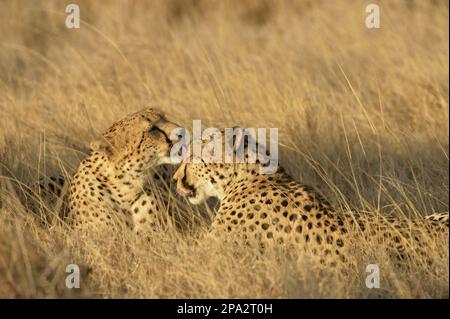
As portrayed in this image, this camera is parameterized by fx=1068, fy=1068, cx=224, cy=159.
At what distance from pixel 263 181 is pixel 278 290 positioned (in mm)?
1174

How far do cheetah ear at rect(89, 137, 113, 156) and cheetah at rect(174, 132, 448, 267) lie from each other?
39 cm

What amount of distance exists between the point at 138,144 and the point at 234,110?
64.8 inches

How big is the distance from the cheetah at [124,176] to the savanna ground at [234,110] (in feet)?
0.71

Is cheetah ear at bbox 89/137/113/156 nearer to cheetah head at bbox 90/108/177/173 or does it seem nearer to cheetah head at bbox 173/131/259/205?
cheetah head at bbox 90/108/177/173

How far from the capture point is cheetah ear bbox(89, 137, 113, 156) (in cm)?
545

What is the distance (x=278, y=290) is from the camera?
13.8 ft

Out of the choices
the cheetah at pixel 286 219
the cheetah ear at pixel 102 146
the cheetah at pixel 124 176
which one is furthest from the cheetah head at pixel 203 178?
the cheetah ear at pixel 102 146

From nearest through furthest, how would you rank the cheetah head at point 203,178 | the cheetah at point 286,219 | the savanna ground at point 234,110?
1. the savanna ground at point 234,110
2. the cheetah at point 286,219
3. the cheetah head at point 203,178

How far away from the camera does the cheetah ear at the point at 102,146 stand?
5445 millimetres

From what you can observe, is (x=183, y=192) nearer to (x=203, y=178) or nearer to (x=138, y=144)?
(x=203, y=178)

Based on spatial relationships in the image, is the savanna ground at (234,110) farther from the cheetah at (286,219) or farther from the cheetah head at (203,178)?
the cheetah head at (203,178)

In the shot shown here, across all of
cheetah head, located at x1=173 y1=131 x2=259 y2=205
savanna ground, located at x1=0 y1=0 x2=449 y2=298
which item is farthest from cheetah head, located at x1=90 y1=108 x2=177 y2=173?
savanna ground, located at x1=0 y1=0 x2=449 y2=298

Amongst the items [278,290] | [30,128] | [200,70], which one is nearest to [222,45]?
[200,70]

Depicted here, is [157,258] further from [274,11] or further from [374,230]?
[274,11]
